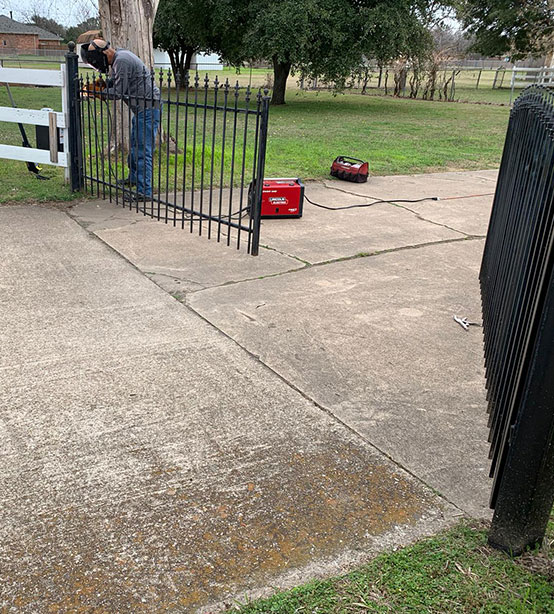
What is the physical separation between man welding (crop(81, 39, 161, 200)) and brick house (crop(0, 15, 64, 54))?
69.5 m

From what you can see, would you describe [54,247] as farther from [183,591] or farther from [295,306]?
[183,591]

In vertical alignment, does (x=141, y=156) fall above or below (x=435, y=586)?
above

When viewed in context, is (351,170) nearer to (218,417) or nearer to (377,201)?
(377,201)

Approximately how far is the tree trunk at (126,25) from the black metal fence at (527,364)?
672 cm

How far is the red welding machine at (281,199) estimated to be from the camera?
671cm

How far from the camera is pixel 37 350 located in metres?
3.58

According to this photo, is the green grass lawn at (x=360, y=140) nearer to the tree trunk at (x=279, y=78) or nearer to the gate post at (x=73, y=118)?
the gate post at (x=73, y=118)

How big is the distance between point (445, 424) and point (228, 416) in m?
1.09

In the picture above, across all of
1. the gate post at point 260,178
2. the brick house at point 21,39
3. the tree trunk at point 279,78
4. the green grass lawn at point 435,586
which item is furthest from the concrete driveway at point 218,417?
the brick house at point 21,39

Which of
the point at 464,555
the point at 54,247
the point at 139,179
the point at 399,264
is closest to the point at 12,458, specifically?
the point at 464,555

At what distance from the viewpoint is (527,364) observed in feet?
6.91

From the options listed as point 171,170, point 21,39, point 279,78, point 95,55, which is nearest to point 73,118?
point 95,55

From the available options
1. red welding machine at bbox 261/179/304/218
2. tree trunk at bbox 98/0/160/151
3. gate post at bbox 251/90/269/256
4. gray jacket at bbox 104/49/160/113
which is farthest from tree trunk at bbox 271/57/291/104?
gate post at bbox 251/90/269/256

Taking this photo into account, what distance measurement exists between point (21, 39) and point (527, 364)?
268 ft
